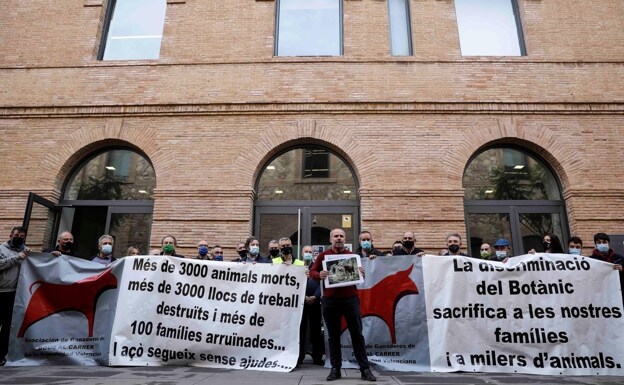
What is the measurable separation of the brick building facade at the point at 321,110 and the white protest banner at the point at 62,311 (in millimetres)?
2644

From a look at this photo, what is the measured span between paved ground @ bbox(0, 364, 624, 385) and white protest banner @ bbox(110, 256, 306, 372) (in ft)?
0.86

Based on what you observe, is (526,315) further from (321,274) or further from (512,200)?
(512,200)

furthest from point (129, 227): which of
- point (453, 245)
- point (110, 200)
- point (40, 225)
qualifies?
point (453, 245)

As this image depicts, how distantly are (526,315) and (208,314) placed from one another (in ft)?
14.5

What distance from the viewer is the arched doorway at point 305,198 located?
929 centimetres

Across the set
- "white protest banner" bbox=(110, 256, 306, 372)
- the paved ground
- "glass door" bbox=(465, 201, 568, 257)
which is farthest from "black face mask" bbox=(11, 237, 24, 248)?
"glass door" bbox=(465, 201, 568, 257)

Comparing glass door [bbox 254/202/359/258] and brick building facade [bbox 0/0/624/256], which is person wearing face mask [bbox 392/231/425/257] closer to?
brick building facade [bbox 0/0/624/256]

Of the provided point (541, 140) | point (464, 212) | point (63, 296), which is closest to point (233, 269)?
point (63, 296)

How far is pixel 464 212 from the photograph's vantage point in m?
9.19

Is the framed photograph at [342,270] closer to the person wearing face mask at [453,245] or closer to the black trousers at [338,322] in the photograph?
the black trousers at [338,322]

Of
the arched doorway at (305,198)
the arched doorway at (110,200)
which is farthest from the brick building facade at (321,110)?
the arched doorway at (110,200)

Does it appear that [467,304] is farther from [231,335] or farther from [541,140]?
[541,140]

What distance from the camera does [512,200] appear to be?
9.53 meters

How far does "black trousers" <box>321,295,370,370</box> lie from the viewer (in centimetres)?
510
